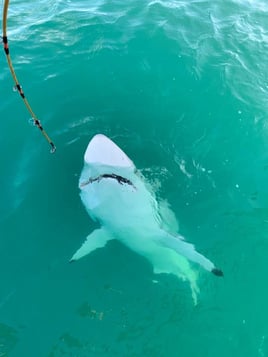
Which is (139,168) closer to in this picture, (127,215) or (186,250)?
(127,215)

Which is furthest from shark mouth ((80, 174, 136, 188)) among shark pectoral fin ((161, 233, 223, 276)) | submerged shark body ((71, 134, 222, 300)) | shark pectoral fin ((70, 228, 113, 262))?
shark pectoral fin ((161, 233, 223, 276))

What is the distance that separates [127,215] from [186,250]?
1.42m

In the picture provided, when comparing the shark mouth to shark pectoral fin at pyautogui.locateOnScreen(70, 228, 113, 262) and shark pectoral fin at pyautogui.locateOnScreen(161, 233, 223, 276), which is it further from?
shark pectoral fin at pyautogui.locateOnScreen(161, 233, 223, 276)

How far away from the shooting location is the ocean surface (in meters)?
7.85

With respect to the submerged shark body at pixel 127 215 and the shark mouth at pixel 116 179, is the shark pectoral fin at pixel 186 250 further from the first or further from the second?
the shark mouth at pixel 116 179

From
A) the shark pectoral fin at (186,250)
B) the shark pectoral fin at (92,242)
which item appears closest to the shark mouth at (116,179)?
the shark pectoral fin at (92,242)

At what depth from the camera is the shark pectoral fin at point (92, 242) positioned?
28.0 ft

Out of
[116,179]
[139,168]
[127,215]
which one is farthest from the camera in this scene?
[139,168]

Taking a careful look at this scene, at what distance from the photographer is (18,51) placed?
45.1 feet

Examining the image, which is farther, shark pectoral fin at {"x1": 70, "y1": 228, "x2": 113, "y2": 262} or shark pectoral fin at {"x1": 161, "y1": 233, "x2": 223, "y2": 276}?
shark pectoral fin at {"x1": 70, "y1": 228, "x2": 113, "y2": 262}

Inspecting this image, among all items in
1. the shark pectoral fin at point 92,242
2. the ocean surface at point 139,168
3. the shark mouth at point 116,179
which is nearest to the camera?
the ocean surface at point 139,168

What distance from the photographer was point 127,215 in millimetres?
8234

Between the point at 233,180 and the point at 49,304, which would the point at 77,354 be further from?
the point at 233,180

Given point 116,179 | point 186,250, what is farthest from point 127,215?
point 186,250
